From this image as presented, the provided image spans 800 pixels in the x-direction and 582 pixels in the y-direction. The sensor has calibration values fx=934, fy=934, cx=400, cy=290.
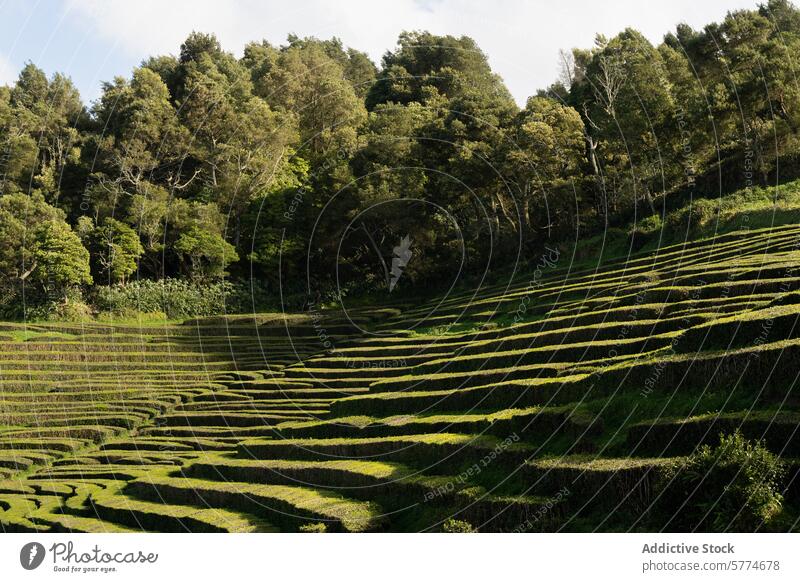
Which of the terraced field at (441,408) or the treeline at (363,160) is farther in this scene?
the treeline at (363,160)

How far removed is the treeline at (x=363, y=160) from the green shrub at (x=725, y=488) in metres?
29.0

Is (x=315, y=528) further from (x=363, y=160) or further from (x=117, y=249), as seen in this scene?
(x=117, y=249)

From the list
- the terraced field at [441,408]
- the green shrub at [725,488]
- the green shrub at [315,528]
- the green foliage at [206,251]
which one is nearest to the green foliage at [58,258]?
the green foliage at [206,251]

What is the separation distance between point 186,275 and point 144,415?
25814mm

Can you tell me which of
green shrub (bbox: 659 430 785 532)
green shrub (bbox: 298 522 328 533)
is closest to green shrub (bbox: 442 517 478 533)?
green shrub (bbox: 298 522 328 533)

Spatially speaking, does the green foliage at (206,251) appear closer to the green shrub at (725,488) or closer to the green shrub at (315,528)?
the green shrub at (315,528)

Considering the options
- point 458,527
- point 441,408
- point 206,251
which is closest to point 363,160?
point 206,251

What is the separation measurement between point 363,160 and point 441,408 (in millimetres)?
35419

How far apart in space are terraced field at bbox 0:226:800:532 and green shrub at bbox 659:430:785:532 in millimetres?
329

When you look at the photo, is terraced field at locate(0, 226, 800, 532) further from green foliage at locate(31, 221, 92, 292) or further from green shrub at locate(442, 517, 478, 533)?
green foliage at locate(31, 221, 92, 292)

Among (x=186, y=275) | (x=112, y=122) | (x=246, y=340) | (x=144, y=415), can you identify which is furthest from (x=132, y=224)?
(x=144, y=415)

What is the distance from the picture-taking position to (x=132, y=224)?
6294 cm

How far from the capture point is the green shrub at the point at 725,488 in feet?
47.6

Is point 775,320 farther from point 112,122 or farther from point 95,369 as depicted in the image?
point 112,122
